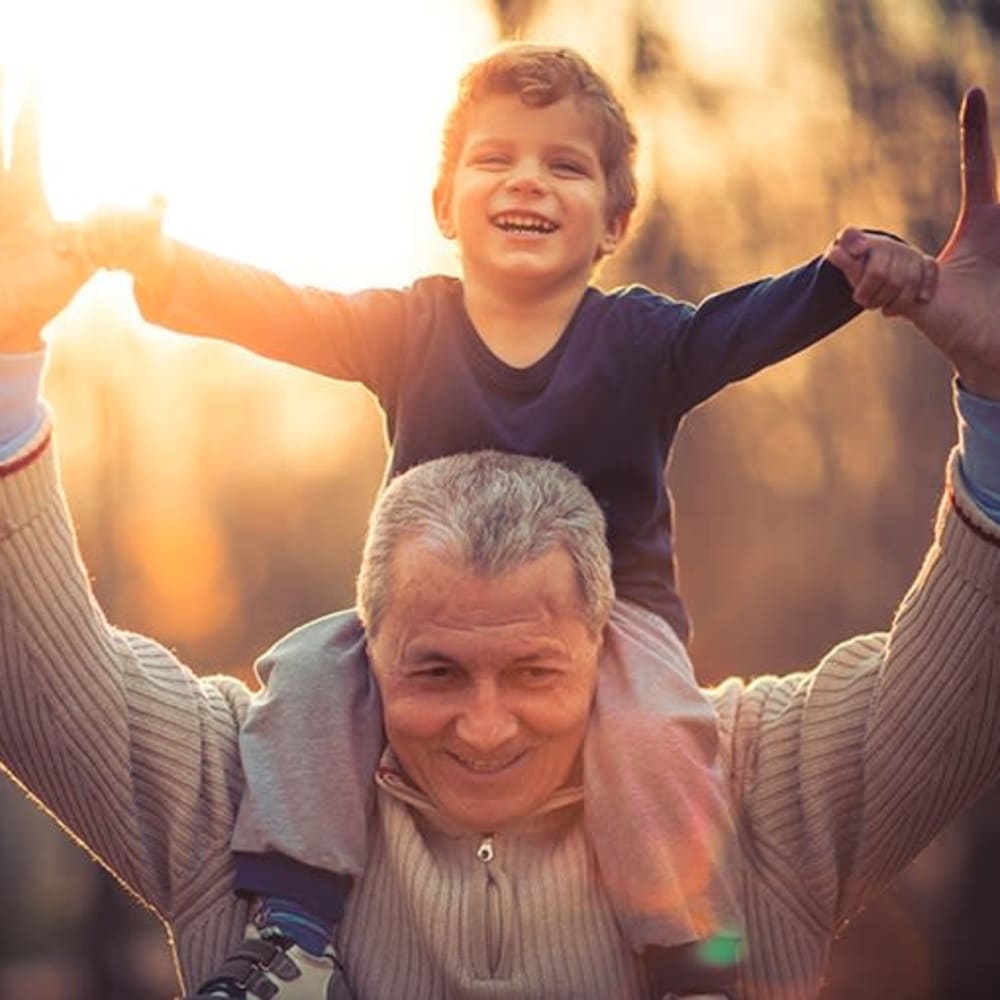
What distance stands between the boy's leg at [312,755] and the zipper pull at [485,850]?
0.15m

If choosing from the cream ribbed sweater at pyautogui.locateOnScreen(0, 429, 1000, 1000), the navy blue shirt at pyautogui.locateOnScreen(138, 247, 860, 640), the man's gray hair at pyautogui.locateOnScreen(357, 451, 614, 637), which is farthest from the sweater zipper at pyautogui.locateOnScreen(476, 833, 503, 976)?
the navy blue shirt at pyautogui.locateOnScreen(138, 247, 860, 640)

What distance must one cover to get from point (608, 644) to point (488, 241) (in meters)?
0.59

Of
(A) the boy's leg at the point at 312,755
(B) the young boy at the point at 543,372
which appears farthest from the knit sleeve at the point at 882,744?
(A) the boy's leg at the point at 312,755

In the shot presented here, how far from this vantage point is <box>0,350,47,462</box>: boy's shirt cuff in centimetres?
279

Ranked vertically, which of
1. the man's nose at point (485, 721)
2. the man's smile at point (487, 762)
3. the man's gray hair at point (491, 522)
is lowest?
the man's smile at point (487, 762)

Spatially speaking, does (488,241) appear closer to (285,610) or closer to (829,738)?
(829,738)

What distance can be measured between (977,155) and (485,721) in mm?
952

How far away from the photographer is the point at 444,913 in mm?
2953

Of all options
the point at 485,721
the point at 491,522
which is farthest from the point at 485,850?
the point at 491,522

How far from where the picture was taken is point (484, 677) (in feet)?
9.68

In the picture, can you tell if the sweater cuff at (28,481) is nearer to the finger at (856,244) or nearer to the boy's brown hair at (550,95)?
the boy's brown hair at (550,95)

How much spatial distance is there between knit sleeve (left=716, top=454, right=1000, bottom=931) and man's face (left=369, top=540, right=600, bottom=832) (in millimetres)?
279

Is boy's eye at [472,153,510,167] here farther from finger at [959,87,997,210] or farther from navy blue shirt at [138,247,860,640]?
finger at [959,87,997,210]

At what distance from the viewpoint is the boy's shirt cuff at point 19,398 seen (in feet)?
9.16
